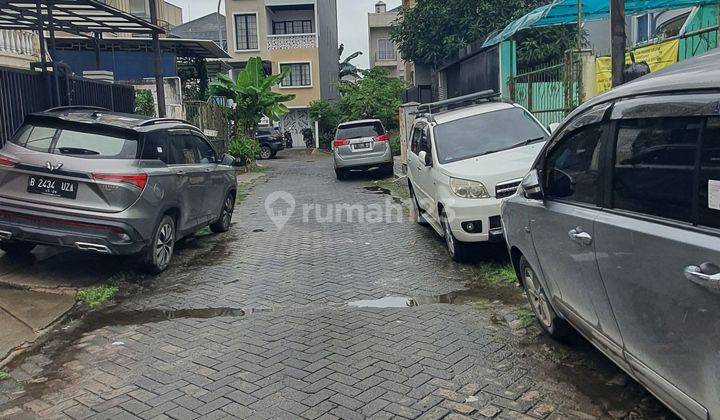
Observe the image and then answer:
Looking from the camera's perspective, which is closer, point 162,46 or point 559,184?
point 559,184

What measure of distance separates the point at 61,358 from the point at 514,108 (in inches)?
264

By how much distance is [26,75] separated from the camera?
9562mm

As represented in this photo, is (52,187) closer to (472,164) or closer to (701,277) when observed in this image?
(472,164)

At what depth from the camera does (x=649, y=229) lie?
309 centimetres

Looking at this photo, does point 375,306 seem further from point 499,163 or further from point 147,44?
point 147,44

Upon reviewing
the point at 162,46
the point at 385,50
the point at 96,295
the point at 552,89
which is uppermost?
the point at 385,50

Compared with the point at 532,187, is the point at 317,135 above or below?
above

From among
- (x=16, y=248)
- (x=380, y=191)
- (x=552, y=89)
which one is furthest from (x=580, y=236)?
(x=380, y=191)

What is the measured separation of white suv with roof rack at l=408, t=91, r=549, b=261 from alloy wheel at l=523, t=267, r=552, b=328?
2.02 metres

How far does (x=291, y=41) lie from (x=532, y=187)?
37594 mm

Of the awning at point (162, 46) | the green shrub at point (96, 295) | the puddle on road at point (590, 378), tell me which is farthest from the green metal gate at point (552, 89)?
the awning at point (162, 46)

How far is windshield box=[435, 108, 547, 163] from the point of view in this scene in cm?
852

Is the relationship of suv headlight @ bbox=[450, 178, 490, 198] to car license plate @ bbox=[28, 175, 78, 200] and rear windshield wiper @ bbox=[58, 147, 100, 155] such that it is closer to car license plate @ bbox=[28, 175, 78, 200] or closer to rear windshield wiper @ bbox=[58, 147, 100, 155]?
rear windshield wiper @ bbox=[58, 147, 100, 155]

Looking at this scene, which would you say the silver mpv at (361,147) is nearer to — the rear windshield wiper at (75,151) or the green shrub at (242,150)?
the green shrub at (242,150)
